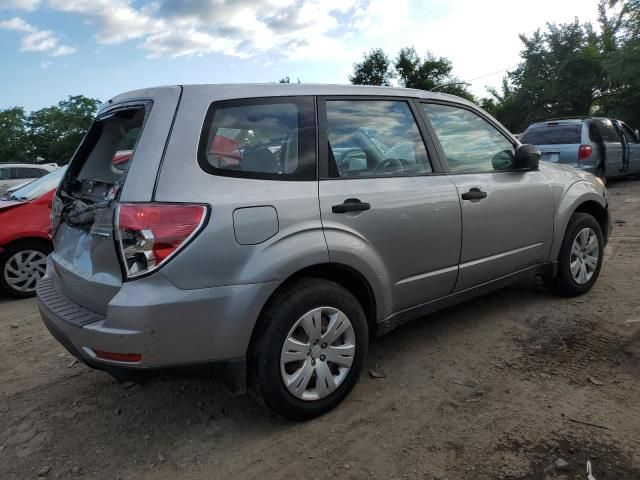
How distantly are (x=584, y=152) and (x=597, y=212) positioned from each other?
6.24 m

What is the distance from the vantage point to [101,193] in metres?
2.77

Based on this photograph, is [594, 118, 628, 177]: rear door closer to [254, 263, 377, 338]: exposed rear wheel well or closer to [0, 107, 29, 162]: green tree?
[254, 263, 377, 338]: exposed rear wheel well

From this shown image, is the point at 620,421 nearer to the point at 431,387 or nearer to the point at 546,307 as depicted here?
the point at 431,387

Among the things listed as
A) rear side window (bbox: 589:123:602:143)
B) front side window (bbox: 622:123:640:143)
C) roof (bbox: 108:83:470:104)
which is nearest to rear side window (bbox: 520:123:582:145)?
rear side window (bbox: 589:123:602:143)

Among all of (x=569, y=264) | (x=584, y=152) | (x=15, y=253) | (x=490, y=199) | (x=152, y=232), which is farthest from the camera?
(x=584, y=152)

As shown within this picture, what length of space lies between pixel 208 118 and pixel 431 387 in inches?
77.5

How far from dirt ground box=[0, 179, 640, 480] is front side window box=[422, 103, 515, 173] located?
123 cm

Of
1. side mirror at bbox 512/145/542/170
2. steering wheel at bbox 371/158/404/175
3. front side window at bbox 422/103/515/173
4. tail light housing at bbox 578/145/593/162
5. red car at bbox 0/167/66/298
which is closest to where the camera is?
steering wheel at bbox 371/158/404/175

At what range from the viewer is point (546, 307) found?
4.22 metres

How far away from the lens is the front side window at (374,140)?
2943mm

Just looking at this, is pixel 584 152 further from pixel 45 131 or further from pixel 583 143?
pixel 45 131

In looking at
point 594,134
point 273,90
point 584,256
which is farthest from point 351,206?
point 594,134

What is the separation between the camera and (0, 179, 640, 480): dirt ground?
2.38 meters

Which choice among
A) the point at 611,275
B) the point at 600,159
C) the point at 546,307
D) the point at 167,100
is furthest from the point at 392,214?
the point at 600,159
